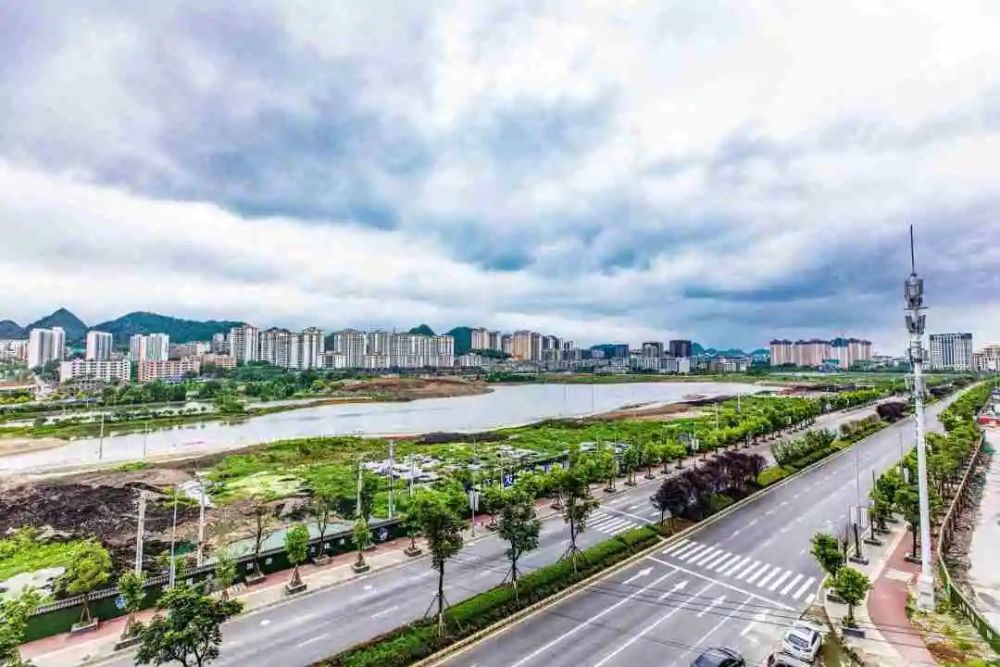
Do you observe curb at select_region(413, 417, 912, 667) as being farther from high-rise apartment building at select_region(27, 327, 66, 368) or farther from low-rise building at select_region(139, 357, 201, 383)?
high-rise apartment building at select_region(27, 327, 66, 368)

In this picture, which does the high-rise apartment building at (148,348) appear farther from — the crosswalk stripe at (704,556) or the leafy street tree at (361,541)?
the crosswalk stripe at (704,556)

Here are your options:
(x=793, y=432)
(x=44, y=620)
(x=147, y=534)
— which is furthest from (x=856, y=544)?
(x=793, y=432)

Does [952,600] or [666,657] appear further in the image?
[952,600]

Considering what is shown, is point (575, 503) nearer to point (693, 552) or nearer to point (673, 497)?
point (693, 552)

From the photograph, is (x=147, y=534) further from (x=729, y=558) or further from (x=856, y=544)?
(x=856, y=544)

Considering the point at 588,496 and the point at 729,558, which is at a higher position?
the point at 588,496

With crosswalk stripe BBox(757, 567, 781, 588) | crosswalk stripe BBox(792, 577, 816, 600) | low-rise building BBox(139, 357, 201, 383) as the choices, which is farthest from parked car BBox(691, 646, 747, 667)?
low-rise building BBox(139, 357, 201, 383)
